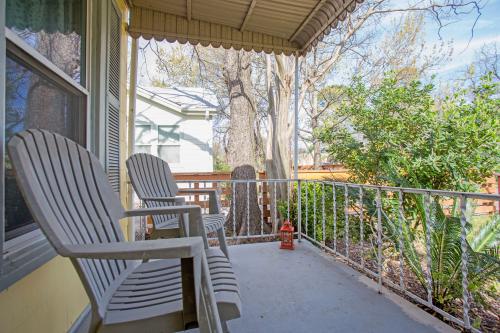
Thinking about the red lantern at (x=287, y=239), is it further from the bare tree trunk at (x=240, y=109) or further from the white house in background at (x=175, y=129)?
the white house in background at (x=175, y=129)

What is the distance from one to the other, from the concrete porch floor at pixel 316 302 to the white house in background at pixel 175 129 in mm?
5796

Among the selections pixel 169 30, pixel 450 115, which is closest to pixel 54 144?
pixel 169 30

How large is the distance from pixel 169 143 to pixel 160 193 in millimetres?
5956

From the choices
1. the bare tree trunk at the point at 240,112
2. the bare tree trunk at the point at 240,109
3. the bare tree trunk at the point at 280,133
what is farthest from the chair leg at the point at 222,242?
the bare tree trunk at the point at 240,112

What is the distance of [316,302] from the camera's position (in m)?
2.16

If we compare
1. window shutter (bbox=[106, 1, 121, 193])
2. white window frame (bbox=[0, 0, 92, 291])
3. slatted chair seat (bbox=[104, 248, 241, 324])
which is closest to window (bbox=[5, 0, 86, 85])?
white window frame (bbox=[0, 0, 92, 291])

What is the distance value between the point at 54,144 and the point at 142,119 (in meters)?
7.70

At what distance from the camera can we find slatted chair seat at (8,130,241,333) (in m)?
0.87

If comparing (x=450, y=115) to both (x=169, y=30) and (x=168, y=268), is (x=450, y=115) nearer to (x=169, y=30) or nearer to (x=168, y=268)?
(x=169, y=30)

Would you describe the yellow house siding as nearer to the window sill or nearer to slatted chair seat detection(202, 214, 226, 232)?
the window sill

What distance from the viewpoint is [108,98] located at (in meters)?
2.47

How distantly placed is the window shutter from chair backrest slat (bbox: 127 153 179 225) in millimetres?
179

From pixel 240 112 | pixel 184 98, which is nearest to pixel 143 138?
pixel 184 98

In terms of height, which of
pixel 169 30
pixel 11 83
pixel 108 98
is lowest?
pixel 11 83
